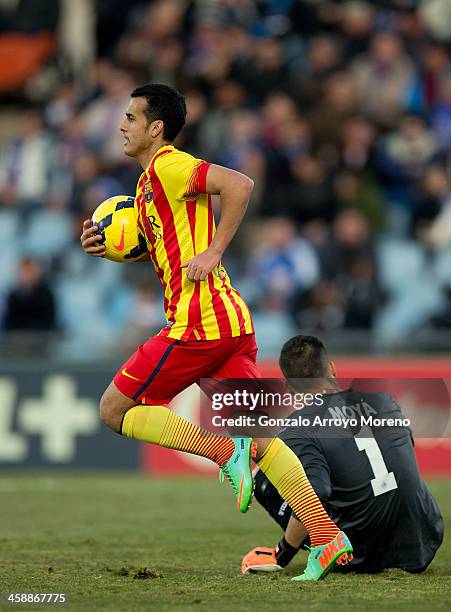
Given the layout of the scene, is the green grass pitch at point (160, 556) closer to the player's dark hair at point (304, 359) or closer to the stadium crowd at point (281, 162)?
the player's dark hair at point (304, 359)

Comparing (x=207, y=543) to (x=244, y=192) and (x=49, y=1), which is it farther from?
(x=49, y=1)

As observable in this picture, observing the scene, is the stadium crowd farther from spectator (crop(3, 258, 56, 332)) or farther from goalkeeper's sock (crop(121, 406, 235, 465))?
goalkeeper's sock (crop(121, 406, 235, 465))

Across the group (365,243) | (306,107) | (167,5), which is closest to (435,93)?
(306,107)

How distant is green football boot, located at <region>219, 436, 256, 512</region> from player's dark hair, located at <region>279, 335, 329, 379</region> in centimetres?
39

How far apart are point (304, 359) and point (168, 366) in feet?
2.16

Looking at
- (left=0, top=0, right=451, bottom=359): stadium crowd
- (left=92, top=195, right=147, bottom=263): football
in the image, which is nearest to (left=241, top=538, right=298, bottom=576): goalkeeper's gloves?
(left=92, top=195, right=147, bottom=263): football

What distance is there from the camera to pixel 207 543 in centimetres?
779

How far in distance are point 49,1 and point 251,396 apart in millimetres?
12352

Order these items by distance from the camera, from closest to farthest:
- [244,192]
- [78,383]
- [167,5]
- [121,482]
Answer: [244,192] → [121,482] → [78,383] → [167,5]

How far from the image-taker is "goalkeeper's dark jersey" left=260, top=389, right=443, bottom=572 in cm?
614

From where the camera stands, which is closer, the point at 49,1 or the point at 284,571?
the point at 284,571

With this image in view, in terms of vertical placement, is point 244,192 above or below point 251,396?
above

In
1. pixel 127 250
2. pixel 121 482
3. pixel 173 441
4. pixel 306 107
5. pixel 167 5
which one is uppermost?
pixel 167 5

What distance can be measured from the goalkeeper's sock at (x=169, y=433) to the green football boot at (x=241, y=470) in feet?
0.18
